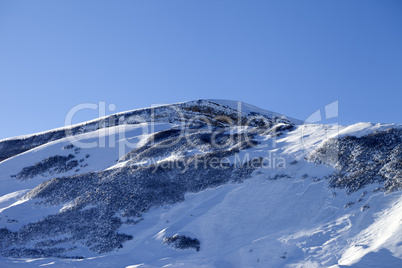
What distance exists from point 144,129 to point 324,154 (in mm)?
26365

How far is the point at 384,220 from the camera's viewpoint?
18.2m

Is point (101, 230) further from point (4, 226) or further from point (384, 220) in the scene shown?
point (384, 220)

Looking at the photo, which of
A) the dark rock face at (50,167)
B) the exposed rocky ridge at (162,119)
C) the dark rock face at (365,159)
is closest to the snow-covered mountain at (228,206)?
the dark rock face at (365,159)

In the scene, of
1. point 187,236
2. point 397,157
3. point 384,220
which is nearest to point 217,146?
point 187,236

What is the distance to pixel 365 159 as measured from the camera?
77.6 ft

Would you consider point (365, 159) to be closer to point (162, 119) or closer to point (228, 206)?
point (228, 206)

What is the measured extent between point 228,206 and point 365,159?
31.2 feet

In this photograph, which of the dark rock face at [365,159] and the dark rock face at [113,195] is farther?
the dark rock face at [113,195]

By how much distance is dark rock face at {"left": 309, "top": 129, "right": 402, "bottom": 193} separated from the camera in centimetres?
2153

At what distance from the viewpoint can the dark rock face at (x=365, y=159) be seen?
2153 centimetres

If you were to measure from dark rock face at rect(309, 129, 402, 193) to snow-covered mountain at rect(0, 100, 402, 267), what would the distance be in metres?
0.07

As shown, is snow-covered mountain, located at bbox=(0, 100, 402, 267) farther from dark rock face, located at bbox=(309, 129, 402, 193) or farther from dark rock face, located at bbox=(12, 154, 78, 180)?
dark rock face, located at bbox=(12, 154, 78, 180)

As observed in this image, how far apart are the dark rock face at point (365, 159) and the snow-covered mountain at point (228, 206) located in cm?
7
